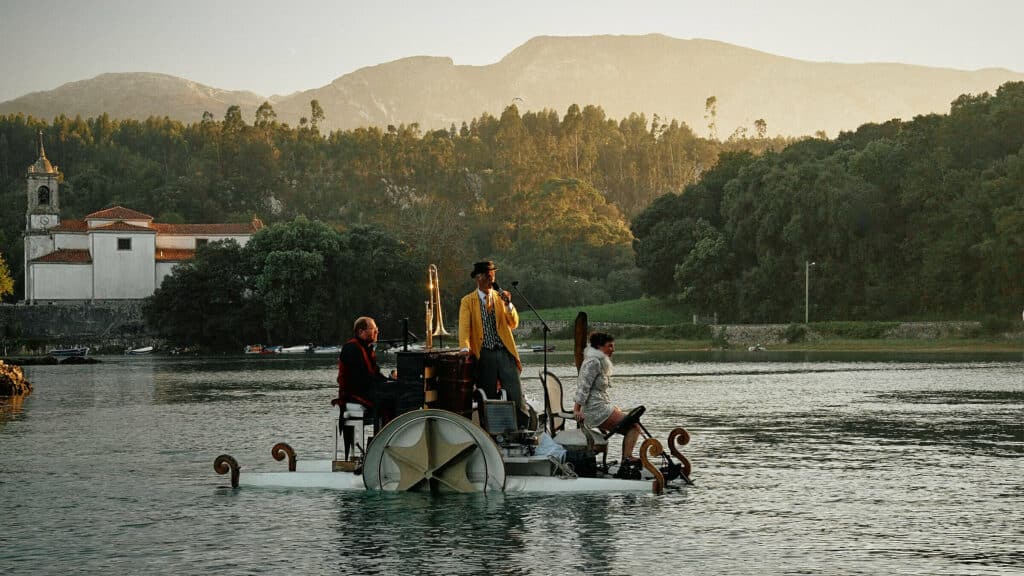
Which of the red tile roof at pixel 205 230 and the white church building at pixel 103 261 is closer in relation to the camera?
the white church building at pixel 103 261

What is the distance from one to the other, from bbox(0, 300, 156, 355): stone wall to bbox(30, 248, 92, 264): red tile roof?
4664 millimetres

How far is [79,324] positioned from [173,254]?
13039mm

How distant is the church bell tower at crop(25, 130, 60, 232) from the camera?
139625mm

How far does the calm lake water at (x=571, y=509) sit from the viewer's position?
14.5 metres

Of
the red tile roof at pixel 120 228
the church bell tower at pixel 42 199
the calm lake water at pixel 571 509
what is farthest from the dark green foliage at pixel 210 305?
the calm lake water at pixel 571 509

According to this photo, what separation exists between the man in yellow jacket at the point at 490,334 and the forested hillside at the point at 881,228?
74.0m

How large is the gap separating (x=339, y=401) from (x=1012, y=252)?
7547 centimetres

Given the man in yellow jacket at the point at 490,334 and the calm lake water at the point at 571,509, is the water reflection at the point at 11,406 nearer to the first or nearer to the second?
the calm lake water at the point at 571,509

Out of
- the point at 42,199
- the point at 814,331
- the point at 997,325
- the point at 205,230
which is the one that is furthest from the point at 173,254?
the point at 997,325

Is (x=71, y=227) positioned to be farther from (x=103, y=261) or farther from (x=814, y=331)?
(x=814, y=331)

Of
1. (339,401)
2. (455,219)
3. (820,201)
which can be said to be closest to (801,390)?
(339,401)

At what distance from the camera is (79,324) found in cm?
12362

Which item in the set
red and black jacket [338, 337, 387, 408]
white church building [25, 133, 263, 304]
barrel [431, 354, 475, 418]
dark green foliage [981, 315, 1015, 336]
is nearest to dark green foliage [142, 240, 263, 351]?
white church building [25, 133, 263, 304]

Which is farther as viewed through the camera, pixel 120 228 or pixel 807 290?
pixel 120 228
